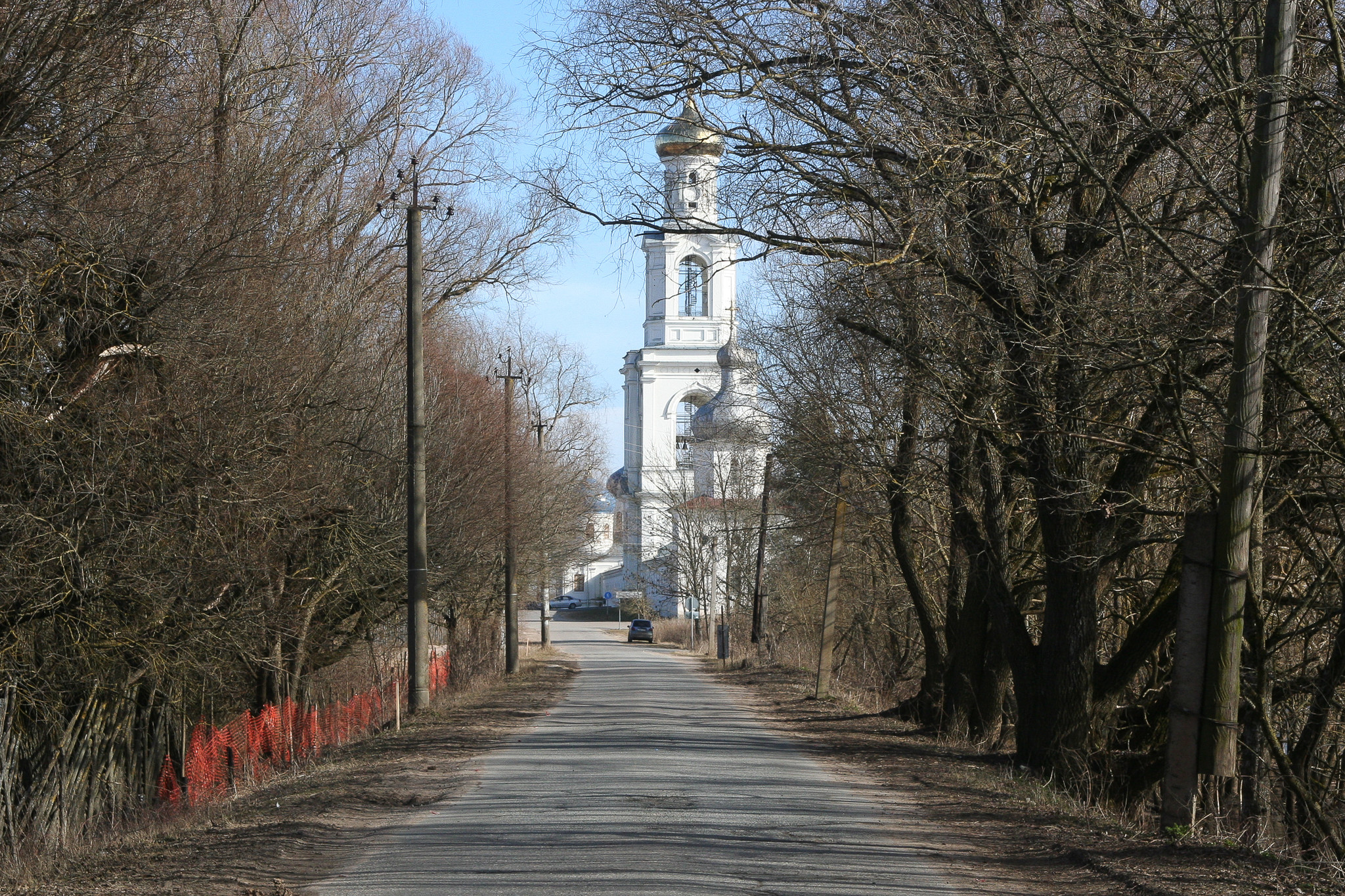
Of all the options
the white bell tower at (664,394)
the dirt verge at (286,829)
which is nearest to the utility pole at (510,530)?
the dirt verge at (286,829)

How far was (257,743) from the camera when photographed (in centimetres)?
1881

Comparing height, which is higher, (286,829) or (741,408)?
(741,408)

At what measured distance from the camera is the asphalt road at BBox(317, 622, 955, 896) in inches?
299

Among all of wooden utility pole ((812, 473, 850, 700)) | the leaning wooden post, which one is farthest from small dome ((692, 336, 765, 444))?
the leaning wooden post

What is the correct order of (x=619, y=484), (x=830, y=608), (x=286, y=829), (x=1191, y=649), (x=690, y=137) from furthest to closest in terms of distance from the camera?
1. (x=619, y=484)
2. (x=830, y=608)
3. (x=690, y=137)
4. (x=286, y=829)
5. (x=1191, y=649)

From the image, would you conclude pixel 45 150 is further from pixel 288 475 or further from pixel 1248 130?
pixel 1248 130

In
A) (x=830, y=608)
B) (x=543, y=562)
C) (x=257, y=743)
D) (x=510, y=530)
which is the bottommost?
(x=257, y=743)

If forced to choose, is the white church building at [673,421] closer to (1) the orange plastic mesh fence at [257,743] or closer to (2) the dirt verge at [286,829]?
(1) the orange plastic mesh fence at [257,743]

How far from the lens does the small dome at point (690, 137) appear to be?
11.9 meters

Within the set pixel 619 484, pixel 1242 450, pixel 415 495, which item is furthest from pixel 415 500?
pixel 619 484

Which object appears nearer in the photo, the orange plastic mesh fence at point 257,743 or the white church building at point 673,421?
the orange plastic mesh fence at point 257,743

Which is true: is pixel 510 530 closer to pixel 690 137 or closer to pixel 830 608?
pixel 830 608

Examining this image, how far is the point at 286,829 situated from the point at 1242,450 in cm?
705

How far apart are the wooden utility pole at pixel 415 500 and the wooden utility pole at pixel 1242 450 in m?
12.4
